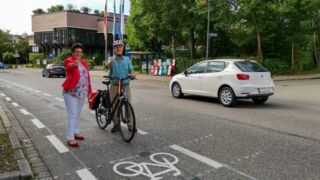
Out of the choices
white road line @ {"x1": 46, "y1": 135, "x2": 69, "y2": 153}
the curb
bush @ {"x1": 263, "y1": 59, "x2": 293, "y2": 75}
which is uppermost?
bush @ {"x1": 263, "y1": 59, "x2": 293, "y2": 75}

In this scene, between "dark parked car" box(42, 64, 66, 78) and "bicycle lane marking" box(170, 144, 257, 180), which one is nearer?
"bicycle lane marking" box(170, 144, 257, 180)

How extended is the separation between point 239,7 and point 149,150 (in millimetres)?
24394

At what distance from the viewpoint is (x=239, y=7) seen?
28438 mm

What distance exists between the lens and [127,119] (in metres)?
6.84

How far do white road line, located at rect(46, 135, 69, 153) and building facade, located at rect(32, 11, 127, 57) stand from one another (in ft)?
237

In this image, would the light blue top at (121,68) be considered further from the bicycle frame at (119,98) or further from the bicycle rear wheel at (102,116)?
the bicycle rear wheel at (102,116)

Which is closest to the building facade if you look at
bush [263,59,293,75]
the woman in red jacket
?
bush [263,59,293,75]

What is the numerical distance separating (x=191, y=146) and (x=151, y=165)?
1.22 m

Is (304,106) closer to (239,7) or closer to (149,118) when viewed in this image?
(149,118)

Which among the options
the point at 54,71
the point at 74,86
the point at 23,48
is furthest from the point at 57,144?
the point at 23,48

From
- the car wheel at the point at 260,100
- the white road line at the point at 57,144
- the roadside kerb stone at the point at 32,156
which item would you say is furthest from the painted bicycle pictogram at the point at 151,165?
the car wheel at the point at 260,100

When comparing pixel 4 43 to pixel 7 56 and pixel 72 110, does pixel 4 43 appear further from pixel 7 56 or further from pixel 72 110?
pixel 72 110

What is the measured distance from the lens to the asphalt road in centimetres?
502

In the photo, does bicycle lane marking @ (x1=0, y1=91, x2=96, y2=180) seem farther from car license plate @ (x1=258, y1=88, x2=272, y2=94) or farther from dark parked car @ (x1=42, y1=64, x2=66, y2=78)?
dark parked car @ (x1=42, y1=64, x2=66, y2=78)
